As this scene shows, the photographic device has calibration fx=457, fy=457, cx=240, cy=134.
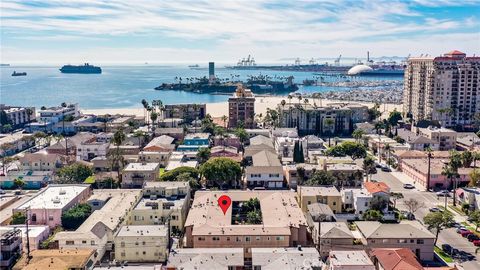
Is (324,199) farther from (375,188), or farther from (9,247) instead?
(9,247)

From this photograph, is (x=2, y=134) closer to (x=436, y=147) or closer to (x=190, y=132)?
(x=190, y=132)

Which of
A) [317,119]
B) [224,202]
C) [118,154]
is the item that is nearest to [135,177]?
[118,154]

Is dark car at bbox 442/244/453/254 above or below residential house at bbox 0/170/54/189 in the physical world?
below

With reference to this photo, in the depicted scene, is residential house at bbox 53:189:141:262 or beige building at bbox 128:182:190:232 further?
beige building at bbox 128:182:190:232

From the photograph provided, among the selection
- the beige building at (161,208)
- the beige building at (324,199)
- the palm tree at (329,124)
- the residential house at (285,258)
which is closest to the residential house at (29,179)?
the beige building at (161,208)

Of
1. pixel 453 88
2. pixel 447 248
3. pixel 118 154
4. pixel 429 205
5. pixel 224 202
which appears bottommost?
pixel 447 248

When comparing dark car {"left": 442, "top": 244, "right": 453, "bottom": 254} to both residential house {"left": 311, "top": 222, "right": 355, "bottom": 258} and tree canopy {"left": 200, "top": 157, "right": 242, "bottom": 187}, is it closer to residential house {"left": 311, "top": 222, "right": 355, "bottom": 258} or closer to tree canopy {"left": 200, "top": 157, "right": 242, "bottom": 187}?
residential house {"left": 311, "top": 222, "right": 355, "bottom": 258}

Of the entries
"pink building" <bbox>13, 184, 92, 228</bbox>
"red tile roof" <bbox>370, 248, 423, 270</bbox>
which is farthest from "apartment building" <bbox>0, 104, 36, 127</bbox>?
"red tile roof" <bbox>370, 248, 423, 270</bbox>
